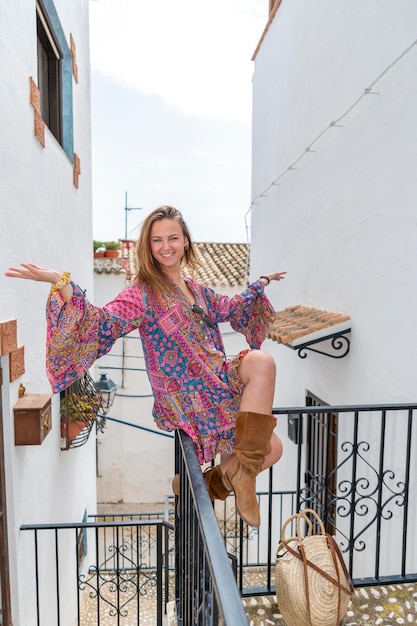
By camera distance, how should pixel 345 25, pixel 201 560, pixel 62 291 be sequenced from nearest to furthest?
pixel 201 560 < pixel 62 291 < pixel 345 25

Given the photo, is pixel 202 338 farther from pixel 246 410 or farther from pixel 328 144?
pixel 328 144

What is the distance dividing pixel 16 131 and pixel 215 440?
2.28 m

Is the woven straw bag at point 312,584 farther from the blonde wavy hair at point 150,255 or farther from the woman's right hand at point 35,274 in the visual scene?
the woman's right hand at point 35,274

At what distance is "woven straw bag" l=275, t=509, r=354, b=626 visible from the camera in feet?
6.43

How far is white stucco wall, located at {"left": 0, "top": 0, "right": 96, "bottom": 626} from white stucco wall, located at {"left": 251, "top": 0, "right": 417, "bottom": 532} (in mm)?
2556

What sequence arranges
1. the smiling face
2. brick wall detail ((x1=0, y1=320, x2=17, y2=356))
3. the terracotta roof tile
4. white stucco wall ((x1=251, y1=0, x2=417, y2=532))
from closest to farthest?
the smiling face, brick wall detail ((x1=0, y1=320, x2=17, y2=356)), white stucco wall ((x1=251, y1=0, x2=417, y2=532)), the terracotta roof tile

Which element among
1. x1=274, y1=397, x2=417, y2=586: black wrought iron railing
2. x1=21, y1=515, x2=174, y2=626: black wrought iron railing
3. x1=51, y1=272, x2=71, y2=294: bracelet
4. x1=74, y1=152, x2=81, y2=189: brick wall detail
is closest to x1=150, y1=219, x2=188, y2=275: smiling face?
x1=51, y1=272, x2=71, y2=294: bracelet

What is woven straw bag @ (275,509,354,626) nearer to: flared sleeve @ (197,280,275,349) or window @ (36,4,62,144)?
flared sleeve @ (197,280,275,349)

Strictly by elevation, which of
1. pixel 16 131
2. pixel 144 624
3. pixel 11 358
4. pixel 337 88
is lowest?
pixel 144 624

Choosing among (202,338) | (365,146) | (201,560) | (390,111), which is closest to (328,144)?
(365,146)

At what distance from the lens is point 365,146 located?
12.3 feet

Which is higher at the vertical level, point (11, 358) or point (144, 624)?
point (11, 358)

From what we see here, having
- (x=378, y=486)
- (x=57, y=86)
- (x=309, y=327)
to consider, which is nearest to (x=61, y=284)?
(x=378, y=486)

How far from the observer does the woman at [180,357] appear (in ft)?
5.80
